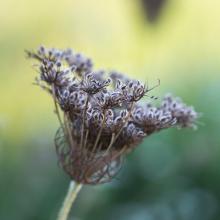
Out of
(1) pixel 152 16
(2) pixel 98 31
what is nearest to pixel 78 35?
(2) pixel 98 31

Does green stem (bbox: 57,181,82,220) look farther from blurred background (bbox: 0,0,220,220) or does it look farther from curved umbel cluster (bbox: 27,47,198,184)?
blurred background (bbox: 0,0,220,220)

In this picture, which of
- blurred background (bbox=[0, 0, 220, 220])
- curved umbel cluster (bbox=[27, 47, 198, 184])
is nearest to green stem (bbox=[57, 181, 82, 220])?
curved umbel cluster (bbox=[27, 47, 198, 184])

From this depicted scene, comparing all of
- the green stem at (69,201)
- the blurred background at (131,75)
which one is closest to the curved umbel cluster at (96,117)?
the green stem at (69,201)

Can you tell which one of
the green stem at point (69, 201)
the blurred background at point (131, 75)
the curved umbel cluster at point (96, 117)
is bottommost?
the green stem at point (69, 201)

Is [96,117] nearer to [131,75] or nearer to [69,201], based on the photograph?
[69,201]

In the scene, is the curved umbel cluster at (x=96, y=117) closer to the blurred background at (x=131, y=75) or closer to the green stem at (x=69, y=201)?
the green stem at (x=69, y=201)

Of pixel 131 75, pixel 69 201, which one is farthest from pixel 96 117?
pixel 131 75
